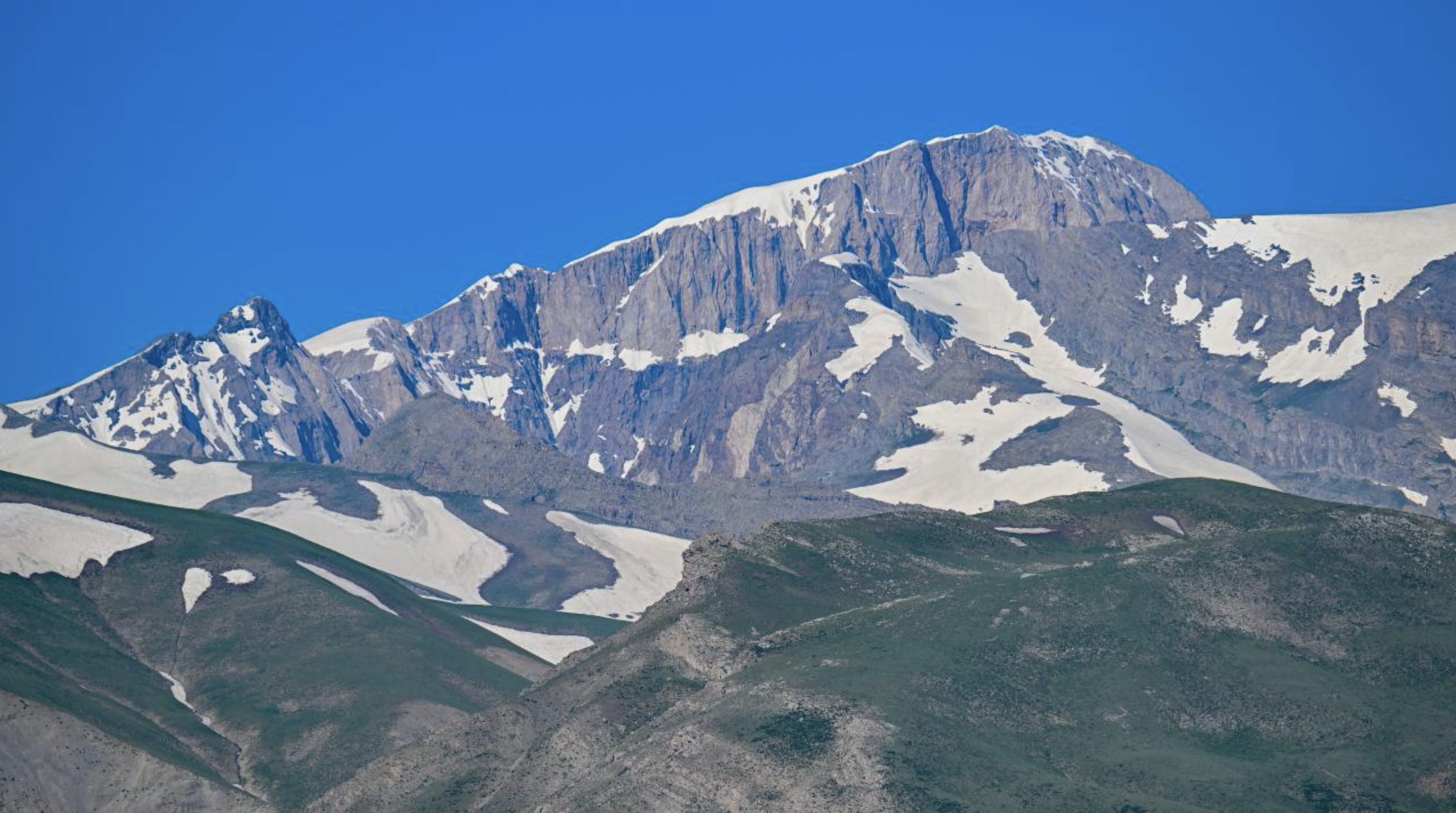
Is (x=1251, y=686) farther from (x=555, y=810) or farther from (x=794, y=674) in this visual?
(x=555, y=810)

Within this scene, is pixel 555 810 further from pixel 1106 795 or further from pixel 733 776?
pixel 1106 795

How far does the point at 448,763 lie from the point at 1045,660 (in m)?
48.6

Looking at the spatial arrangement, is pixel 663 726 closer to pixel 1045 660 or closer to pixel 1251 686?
pixel 1045 660

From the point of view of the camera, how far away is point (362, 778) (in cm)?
19200

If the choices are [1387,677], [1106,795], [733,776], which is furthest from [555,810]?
[1387,677]

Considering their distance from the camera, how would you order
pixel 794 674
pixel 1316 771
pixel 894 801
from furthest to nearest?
pixel 794 674, pixel 1316 771, pixel 894 801

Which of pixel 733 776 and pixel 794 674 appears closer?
pixel 733 776

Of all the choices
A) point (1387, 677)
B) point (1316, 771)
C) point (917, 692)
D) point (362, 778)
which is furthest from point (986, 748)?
point (362, 778)

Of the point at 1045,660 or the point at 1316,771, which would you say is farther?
the point at 1045,660

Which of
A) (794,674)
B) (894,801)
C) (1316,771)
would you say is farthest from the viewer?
(794,674)

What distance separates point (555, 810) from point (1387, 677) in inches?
2702

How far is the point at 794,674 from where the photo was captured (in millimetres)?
188375

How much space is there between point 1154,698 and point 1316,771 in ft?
59.8

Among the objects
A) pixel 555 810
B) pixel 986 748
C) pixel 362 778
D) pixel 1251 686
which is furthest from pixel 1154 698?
pixel 362 778
